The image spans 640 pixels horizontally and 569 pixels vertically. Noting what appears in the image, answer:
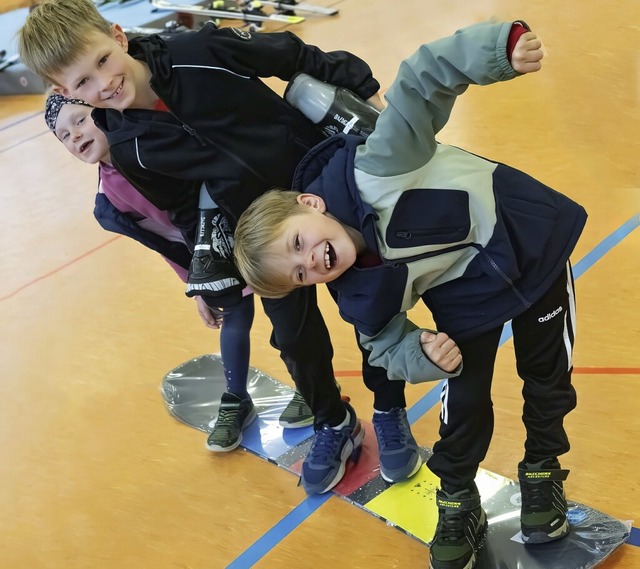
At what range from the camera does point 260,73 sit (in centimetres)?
181

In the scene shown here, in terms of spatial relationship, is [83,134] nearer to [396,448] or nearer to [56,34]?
[56,34]

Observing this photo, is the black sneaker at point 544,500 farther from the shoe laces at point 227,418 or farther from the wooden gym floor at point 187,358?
the shoe laces at point 227,418

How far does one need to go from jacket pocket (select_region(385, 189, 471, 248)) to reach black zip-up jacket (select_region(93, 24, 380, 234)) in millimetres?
434

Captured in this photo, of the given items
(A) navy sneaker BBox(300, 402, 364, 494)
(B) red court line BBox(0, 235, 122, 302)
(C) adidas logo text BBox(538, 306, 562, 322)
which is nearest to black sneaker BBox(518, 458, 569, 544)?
(C) adidas logo text BBox(538, 306, 562, 322)

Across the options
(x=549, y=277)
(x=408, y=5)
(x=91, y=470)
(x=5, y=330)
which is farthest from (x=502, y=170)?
(x=408, y=5)

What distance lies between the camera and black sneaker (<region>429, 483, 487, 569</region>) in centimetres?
179

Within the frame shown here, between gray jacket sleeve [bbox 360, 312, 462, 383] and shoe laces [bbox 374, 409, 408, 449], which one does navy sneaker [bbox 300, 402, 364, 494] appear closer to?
shoe laces [bbox 374, 409, 408, 449]

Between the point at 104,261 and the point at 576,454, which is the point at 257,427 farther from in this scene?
the point at 104,261

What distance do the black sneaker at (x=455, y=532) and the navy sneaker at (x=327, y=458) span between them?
412 millimetres

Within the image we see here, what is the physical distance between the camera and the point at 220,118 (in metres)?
1.77

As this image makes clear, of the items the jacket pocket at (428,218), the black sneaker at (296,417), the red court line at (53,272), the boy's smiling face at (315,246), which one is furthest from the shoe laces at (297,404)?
the red court line at (53,272)

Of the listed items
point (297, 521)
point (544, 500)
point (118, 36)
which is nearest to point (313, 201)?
point (118, 36)

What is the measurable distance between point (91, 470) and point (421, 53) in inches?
66.3

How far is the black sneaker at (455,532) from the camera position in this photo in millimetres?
1794
